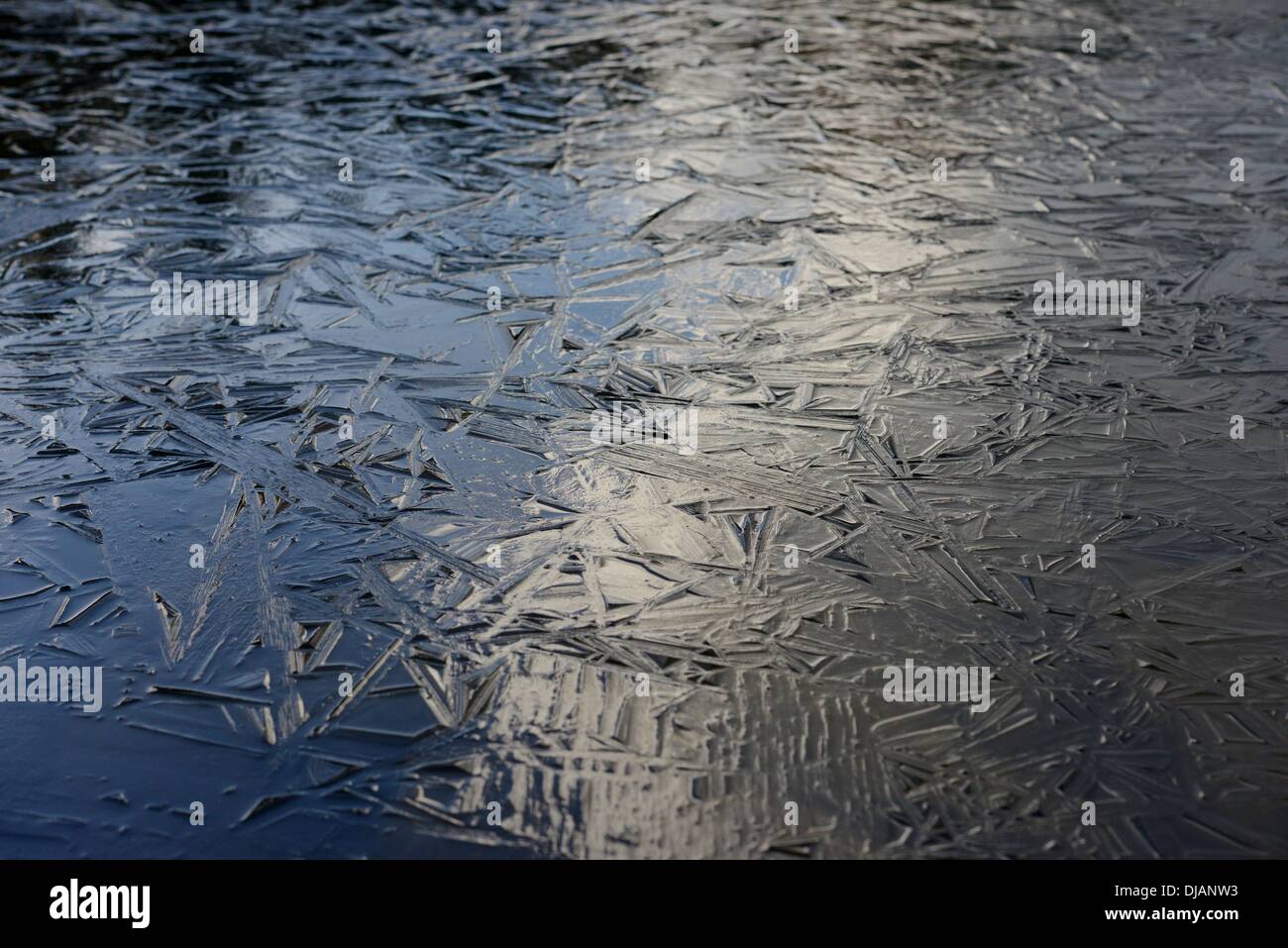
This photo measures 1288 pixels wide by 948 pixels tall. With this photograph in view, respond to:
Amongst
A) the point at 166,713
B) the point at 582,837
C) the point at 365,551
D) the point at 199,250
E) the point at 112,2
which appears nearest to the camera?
the point at 582,837

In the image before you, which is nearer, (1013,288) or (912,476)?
(912,476)

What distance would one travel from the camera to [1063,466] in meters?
2.51

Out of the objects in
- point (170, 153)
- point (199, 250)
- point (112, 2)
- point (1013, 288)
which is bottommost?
point (1013, 288)

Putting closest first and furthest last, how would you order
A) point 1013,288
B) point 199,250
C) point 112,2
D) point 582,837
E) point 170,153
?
point 582,837 < point 1013,288 < point 199,250 < point 170,153 < point 112,2

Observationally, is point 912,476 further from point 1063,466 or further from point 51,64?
point 51,64

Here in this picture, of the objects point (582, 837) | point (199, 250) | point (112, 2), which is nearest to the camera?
point (582, 837)

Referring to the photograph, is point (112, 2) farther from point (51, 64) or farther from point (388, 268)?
point (388, 268)

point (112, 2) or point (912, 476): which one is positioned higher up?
point (112, 2)

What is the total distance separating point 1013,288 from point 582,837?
2.15m

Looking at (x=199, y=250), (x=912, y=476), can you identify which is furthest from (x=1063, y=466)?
(x=199, y=250)

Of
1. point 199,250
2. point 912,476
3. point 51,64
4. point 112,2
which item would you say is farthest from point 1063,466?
point 112,2

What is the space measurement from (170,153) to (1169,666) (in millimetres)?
3618

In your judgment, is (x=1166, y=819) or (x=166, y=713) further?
(x=166, y=713)

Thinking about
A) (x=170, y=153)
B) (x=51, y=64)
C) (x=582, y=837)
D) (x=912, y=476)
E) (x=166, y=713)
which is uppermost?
(x=51, y=64)
